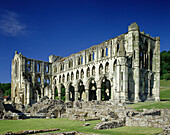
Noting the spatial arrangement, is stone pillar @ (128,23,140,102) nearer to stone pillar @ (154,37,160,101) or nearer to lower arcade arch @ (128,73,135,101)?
lower arcade arch @ (128,73,135,101)

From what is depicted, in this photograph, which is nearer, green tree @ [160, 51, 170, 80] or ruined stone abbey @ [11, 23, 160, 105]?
ruined stone abbey @ [11, 23, 160, 105]

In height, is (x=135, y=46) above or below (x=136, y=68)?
above

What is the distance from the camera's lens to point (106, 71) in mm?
39812

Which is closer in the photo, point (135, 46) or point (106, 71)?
point (135, 46)

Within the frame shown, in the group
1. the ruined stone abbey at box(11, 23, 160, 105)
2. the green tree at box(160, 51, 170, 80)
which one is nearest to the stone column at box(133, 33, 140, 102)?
the ruined stone abbey at box(11, 23, 160, 105)

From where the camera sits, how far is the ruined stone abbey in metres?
33.7

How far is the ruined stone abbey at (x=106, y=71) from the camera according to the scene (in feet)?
111

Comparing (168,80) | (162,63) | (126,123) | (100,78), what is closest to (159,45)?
(100,78)

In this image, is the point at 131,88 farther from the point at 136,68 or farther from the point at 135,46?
the point at 135,46

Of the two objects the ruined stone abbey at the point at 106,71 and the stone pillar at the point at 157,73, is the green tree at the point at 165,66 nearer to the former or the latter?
the ruined stone abbey at the point at 106,71

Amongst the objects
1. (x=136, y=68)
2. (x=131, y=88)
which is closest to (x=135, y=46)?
(x=136, y=68)

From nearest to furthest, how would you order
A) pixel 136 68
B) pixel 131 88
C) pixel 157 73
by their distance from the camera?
pixel 131 88
pixel 136 68
pixel 157 73

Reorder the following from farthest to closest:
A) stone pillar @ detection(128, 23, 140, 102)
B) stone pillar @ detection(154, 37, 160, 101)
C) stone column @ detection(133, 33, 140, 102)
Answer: stone pillar @ detection(154, 37, 160, 101) < stone pillar @ detection(128, 23, 140, 102) < stone column @ detection(133, 33, 140, 102)

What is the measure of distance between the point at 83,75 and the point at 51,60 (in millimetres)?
16152
